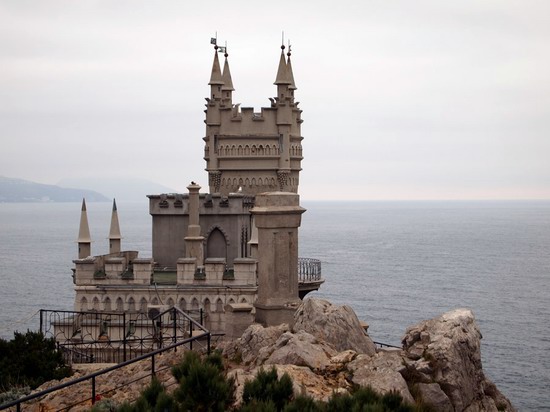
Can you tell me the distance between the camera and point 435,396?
13.2 metres

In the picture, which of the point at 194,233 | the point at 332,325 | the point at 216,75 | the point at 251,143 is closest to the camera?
the point at 332,325

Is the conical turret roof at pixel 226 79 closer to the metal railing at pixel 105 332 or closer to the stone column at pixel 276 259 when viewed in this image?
the metal railing at pixel 105 332

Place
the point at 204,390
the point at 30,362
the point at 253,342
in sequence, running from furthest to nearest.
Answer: the point at 30,362, the point at 253,342, the point at 204,390

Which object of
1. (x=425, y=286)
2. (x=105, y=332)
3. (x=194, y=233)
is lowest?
(x=425, y=286)

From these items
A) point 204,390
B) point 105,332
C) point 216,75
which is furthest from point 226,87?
point 204,390

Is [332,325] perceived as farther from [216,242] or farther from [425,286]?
[425,286]

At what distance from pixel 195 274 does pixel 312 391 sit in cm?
1649

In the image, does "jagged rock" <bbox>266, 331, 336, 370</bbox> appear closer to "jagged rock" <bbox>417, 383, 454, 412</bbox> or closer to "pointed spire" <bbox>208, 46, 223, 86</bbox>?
"jagged rock" <bbox>417, 383, 454, 412</bbox>

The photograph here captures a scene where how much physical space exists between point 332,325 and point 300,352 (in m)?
1.79

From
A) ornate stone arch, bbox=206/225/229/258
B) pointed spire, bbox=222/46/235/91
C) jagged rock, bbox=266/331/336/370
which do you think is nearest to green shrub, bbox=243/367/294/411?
jagged rock, bbox=266/331/336/370

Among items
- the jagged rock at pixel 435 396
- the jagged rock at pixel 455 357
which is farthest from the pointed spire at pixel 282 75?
the jagged rock at pixel 435 396

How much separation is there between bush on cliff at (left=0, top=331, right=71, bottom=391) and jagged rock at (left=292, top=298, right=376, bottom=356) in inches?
219

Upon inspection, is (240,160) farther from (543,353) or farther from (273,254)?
(543,353)

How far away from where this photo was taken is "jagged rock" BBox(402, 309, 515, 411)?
13.7 metres
